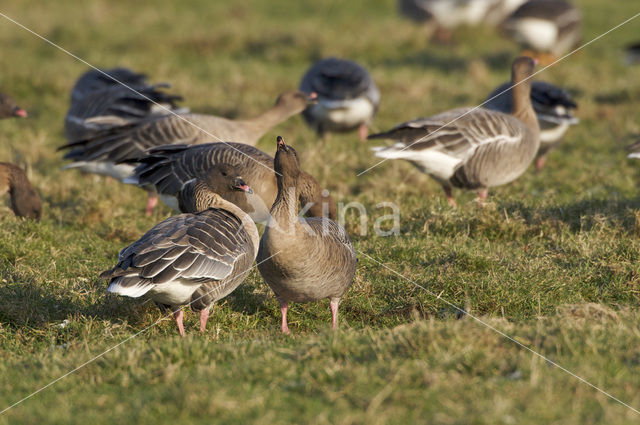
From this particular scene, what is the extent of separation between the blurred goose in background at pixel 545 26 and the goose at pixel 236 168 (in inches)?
456

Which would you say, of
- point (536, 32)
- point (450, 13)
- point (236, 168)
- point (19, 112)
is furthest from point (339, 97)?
point (450, 13)

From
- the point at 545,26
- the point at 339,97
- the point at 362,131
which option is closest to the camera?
the point at 339,97

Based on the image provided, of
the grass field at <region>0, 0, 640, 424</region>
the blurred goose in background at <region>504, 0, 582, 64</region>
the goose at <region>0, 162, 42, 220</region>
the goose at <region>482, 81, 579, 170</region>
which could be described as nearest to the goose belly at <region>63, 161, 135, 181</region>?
the grass field at <region>0, 0, 640, 424</region>

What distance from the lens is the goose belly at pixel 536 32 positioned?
58.2ft

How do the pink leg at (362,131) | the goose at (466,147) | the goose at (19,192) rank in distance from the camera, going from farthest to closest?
the pink leg at (362,131)
the goose at (466,147)
the goose at (19,192)

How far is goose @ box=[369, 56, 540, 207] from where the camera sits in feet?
27.3

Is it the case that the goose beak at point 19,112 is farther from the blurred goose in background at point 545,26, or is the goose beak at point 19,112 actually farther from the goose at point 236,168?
the blurred goose in background at point 545,26

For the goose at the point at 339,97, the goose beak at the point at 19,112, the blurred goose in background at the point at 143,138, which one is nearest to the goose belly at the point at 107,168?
the blurred goose in background at the point at 143,138

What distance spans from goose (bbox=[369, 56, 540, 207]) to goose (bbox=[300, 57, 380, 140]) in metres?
2.63

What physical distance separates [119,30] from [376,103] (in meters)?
8.90

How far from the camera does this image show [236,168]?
7.48 metres

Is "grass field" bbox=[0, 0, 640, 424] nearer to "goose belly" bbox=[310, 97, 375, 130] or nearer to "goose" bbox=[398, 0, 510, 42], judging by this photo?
"goose belly" bbox=[310, 97, 375, 130]

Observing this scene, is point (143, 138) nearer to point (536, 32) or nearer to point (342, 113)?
point (342, 113)

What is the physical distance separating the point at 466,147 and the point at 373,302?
274 cm
